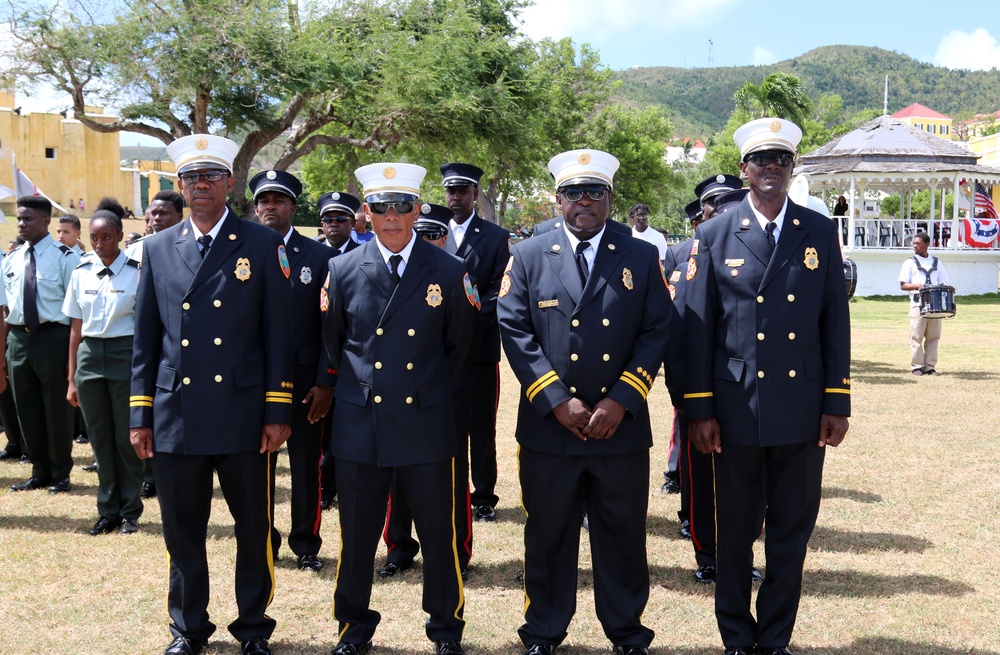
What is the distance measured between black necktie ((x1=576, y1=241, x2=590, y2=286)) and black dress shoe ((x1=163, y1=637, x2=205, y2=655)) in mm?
2557

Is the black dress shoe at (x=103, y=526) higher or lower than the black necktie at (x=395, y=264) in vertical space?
lower

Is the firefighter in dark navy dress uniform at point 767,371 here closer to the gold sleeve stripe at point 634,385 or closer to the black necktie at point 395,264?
the gold sleeve stripe at point 634,385

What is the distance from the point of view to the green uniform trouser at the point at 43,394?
762cm

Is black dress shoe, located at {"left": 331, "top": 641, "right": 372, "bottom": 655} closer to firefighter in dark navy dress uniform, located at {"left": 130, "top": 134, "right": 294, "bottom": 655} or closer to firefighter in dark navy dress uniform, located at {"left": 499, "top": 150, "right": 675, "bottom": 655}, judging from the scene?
firefighter in dark navy dress uniform, located at {"left": 130, "top": 134, "right": 294, "bottom": 655}

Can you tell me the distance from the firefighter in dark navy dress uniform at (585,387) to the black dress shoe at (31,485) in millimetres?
5234

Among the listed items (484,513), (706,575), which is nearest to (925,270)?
(484,513)

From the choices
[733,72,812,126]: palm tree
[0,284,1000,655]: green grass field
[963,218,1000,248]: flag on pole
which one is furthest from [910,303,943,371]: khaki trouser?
[963,218,1000,248]: flag on pole

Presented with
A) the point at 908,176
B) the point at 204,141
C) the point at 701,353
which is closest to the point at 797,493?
the point at 701,353

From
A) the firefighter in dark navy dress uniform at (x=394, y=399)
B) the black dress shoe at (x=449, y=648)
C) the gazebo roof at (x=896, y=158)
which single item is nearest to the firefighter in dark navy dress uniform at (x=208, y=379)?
Answer: the firefighter in dark navy dress uniform at (x=394, y=399)

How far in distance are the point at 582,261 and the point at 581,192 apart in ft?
1.08

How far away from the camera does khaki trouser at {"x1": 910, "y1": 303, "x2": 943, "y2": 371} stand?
544 inches

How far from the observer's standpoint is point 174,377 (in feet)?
14.1

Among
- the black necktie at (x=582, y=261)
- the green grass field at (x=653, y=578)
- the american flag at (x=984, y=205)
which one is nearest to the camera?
the black necktie at (x=582, y=261)

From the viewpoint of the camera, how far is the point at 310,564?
18.9 feet
